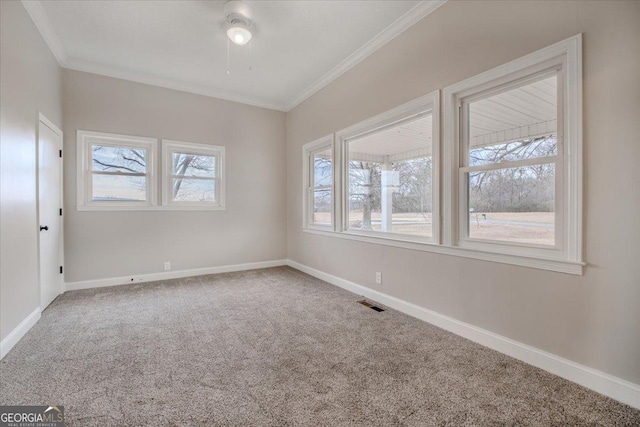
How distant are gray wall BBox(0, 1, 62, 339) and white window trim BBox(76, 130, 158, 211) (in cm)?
88

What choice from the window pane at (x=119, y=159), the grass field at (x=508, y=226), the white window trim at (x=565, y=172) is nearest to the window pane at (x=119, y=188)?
the window pane at (x=119, y=159)

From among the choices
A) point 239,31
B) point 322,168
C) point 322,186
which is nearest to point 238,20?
point 239,31

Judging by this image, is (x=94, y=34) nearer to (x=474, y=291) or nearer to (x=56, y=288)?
(x=56, y=288)

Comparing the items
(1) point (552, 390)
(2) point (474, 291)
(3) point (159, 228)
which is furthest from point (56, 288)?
(1) point (552, 390)

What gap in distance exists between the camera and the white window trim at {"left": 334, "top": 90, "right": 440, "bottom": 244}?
2.65 meters

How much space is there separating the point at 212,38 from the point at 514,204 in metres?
3.49

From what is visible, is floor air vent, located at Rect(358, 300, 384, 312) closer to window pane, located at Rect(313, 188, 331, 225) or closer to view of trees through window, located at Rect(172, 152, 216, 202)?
window pane, located at Rect(313, 188, 331, 225)

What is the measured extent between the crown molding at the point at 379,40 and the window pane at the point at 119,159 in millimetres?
2747

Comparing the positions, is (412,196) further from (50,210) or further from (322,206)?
(50,210)

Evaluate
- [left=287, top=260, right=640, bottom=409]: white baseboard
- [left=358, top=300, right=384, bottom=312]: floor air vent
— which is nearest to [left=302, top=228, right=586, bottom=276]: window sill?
[left=287, top=260, right=640, bottom=409]: white baseboard

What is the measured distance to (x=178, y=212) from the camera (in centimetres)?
450

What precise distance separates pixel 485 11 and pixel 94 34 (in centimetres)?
397

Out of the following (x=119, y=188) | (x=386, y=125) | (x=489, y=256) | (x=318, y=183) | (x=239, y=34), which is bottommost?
(x=489, y=256)

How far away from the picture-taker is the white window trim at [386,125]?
8.69 ft
